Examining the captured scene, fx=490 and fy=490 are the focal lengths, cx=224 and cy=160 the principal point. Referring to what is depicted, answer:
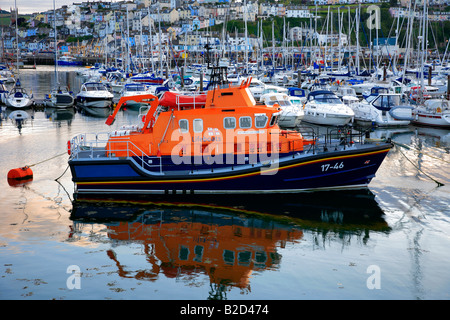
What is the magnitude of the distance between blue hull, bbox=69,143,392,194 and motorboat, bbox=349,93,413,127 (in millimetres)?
16346

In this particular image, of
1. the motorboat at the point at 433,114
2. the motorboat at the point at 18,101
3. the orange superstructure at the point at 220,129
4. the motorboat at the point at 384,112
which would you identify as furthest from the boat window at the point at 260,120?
the motorboat at the point at 18,101

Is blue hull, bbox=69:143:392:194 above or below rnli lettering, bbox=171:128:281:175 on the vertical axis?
below

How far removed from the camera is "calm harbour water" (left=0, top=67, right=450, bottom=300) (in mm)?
9789

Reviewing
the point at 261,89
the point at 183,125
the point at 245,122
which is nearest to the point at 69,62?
the point at 261,89

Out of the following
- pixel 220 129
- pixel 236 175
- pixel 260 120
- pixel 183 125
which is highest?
pixel 260 120

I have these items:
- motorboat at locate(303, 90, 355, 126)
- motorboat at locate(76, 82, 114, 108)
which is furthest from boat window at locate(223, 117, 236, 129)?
motorboat at locate(76, 82, 114, 108)

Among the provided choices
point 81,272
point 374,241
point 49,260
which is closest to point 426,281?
point 374,241

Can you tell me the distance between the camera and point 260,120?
1608 centimetres

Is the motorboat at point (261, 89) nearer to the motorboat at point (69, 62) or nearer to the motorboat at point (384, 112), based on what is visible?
the motorboat at point (384, 112)

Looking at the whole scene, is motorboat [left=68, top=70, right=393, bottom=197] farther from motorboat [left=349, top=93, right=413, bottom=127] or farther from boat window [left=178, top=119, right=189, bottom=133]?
motorboat [left=349, top=93, right=413, bottom=127]

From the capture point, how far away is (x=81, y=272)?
1048 cm

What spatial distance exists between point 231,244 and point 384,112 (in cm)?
2291

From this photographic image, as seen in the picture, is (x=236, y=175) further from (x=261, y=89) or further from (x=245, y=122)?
(x=261, y=89)
